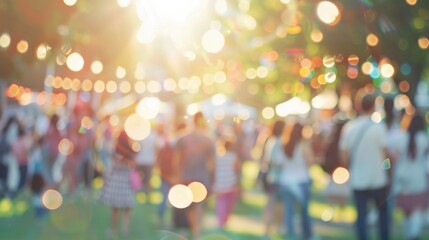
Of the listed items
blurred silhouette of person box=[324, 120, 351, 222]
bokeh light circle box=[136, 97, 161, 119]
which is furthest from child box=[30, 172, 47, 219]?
bokeh light circle box=[136, 97, 161, 119]

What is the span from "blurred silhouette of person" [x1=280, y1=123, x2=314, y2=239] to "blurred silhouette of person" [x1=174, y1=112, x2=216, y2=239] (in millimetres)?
934

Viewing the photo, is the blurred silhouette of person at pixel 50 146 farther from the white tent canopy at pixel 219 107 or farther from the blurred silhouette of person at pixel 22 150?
the white tent canopy at pixel 219 107

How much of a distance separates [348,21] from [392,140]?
150 inches

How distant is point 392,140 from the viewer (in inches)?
441

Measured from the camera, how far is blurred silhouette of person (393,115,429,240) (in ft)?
33.1

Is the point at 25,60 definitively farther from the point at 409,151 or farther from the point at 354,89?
the point at 354,89

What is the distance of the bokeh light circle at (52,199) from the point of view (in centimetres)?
1562

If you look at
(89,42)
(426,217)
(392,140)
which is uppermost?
(89,42)

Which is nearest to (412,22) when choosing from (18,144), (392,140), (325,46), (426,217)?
(325,46)

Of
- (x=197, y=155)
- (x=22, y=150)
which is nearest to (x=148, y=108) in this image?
(x=22, y=150)

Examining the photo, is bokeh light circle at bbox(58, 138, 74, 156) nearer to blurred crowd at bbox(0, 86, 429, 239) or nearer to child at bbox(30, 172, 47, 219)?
blurred crowd at bbox(0, 86, 429, 239)

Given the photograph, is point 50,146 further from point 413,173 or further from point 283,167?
point 413,173

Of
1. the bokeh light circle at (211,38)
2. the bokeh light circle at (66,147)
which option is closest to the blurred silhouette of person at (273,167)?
the bokeh light circle at (211,38)

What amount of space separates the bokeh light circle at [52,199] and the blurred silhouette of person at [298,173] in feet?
18.9
